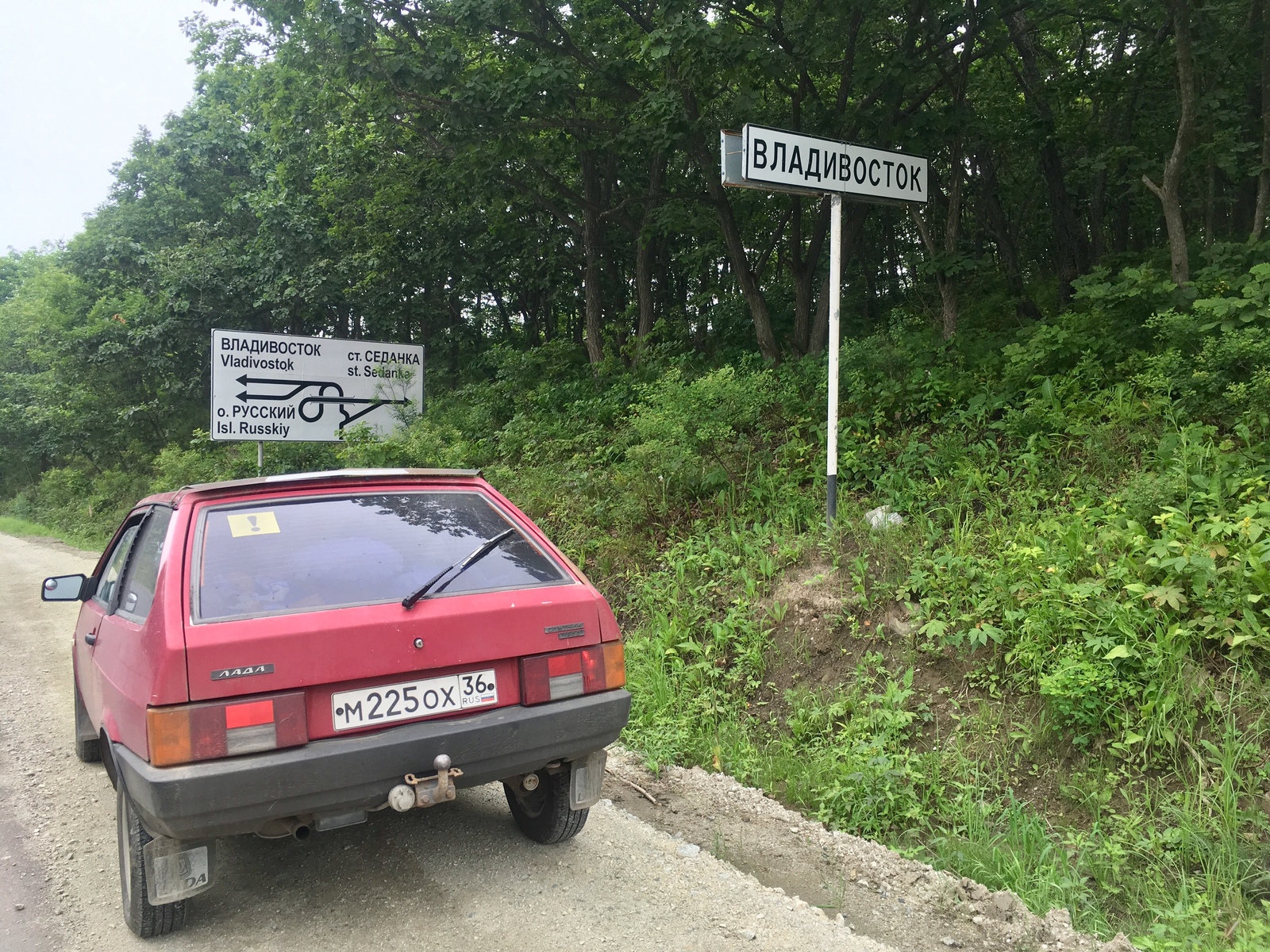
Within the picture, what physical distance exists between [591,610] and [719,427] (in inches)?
189

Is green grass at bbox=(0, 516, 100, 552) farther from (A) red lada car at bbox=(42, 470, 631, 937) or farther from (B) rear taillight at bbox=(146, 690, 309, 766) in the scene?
(B) rear taillight at bbox=(146, 690, 309, 766)

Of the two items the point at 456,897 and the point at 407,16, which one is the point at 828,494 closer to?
the point at 456,897

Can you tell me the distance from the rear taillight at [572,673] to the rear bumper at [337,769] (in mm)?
58

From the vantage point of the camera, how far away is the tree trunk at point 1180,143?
278 inches

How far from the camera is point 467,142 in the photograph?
10.9m

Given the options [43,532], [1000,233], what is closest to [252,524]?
[1000,233]

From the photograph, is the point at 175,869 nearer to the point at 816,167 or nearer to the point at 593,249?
the point at 816,167

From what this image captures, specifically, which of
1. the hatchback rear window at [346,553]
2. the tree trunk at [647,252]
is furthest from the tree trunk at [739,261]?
the hatchback rear window at [346,553]

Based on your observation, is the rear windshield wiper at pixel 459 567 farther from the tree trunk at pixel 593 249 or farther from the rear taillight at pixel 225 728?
the tree trunk at pixel 593 249

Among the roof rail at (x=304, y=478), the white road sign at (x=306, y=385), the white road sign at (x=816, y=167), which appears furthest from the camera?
the white road sign at (x=306, y=385)

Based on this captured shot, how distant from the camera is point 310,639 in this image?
9.77ft

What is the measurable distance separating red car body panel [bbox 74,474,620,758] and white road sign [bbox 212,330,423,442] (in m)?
6.78

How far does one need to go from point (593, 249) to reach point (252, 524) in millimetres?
11894

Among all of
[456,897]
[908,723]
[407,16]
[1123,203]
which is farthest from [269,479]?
[1123,203]
